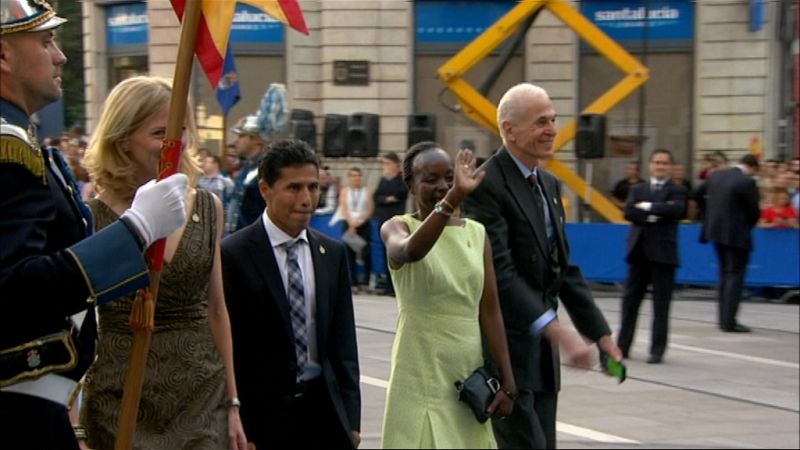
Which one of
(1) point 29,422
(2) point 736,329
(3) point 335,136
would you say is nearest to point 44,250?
(1) point 29,422

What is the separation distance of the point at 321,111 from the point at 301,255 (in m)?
21.8

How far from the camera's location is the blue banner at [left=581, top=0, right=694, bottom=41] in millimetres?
25406

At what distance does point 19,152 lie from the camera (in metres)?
2.77

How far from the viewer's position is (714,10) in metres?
25.2

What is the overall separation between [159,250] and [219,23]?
1.87 feet

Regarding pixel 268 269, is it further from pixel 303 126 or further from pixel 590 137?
pixel 303 126

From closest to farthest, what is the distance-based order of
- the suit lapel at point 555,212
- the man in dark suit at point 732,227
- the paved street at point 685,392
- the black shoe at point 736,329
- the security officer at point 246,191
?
the suit lapel at point 555,212 → the paved street at point 685,392 → the security officer at point 246,191 → the man in dark suit at point 732,227 → the black shoe at point 736,329

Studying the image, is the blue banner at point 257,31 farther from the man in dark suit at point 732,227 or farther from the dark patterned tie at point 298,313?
the dark patterned tie at point 298,313

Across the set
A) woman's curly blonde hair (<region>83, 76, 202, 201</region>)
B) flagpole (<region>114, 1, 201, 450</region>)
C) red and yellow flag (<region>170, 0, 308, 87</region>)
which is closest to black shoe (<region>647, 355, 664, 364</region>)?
woman's curly blonde hair (<region>83, 76, 202, 201</region>)

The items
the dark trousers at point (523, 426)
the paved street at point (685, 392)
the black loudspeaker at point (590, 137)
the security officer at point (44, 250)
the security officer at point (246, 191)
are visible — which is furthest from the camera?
the black loudspeaker at point (590, 137)

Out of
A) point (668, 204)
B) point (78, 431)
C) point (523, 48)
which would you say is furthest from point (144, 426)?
point (523, 48)

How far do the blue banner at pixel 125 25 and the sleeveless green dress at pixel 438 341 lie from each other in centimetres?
2274

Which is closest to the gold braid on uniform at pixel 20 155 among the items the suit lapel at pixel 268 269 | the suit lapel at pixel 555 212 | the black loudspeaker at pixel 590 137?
the suit lapel at pixel 268 269

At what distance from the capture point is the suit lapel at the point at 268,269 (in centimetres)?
466
